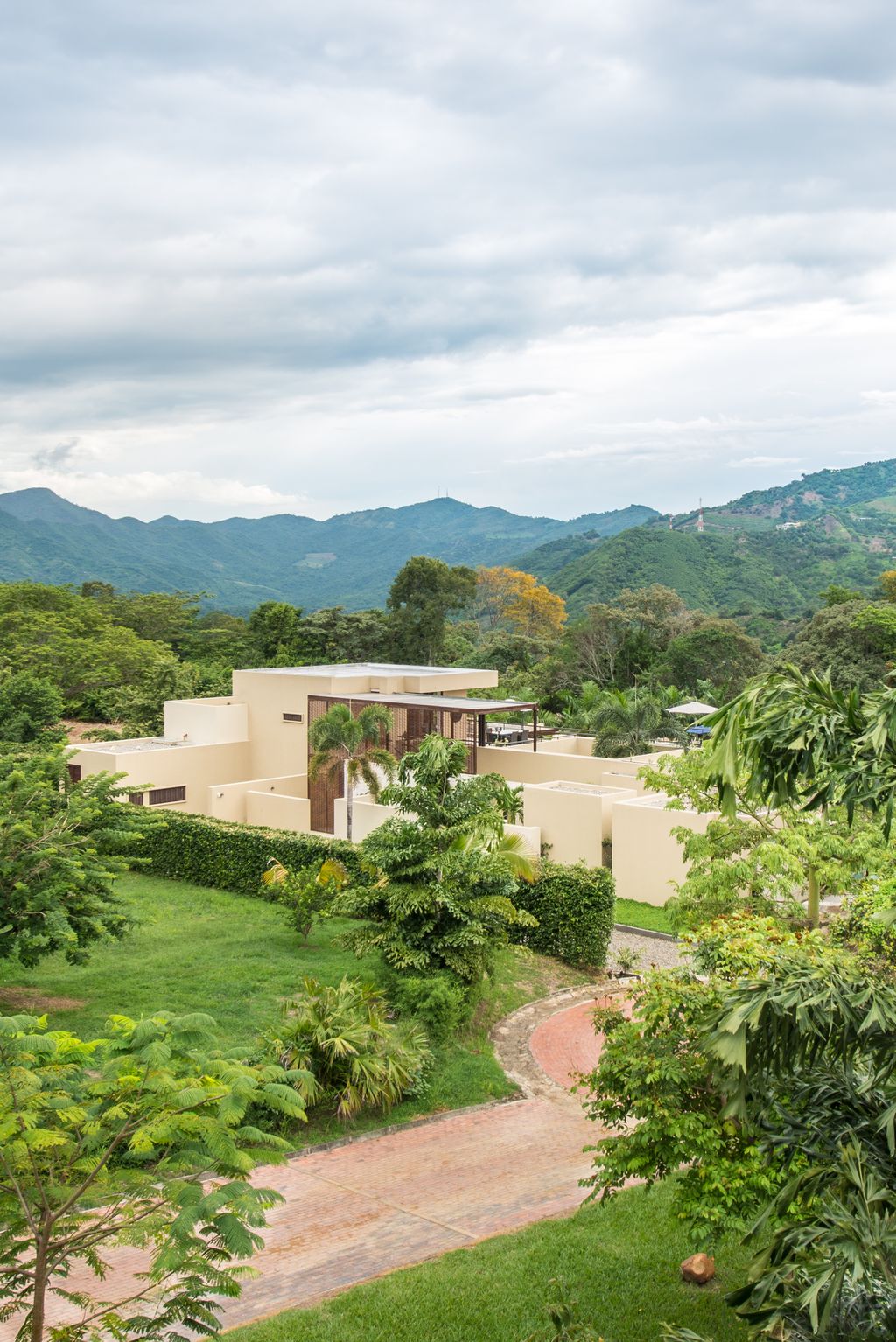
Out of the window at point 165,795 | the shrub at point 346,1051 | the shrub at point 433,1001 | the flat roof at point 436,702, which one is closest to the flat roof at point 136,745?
the window at point 165,795

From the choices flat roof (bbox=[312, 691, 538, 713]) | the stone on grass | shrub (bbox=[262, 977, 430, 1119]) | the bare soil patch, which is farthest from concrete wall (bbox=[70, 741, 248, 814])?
the stone on grass

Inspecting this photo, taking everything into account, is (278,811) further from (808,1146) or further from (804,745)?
(804,745)

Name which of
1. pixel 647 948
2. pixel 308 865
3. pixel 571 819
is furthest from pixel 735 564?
pixel 308 865

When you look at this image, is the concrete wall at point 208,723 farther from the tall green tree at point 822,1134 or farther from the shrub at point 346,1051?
the tall green tree at point 822,1134

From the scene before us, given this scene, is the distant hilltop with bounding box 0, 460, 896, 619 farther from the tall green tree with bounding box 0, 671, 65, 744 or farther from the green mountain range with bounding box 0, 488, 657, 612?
the tall green tree with bounding box 0, 671, 65, 744

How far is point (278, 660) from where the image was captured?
5275 centimetres

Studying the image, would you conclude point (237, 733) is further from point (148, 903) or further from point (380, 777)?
point (148, 903)

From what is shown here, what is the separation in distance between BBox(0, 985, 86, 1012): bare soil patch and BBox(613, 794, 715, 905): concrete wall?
38.3 feet

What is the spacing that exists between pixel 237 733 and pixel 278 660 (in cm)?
2346

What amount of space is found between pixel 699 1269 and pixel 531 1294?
1417 millimetres

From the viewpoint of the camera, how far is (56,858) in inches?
482

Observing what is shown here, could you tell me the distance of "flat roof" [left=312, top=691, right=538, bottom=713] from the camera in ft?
82.5

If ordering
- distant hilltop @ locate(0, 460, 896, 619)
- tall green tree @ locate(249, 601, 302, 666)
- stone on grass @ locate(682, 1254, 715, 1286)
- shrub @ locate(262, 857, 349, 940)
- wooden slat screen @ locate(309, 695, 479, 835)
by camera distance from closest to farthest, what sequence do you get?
stone on grass @ locate(682, 1254, 715, 1286), shrub @ locate(262, 857, 349, 940), wooden slat screen @ locate(309, 695, 479, 835), tall green tree @ locate(249, 601, 302, 666), distant hilltop @ locate(0, 460, 896, 619)

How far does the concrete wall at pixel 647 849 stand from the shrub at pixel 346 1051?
956cm
